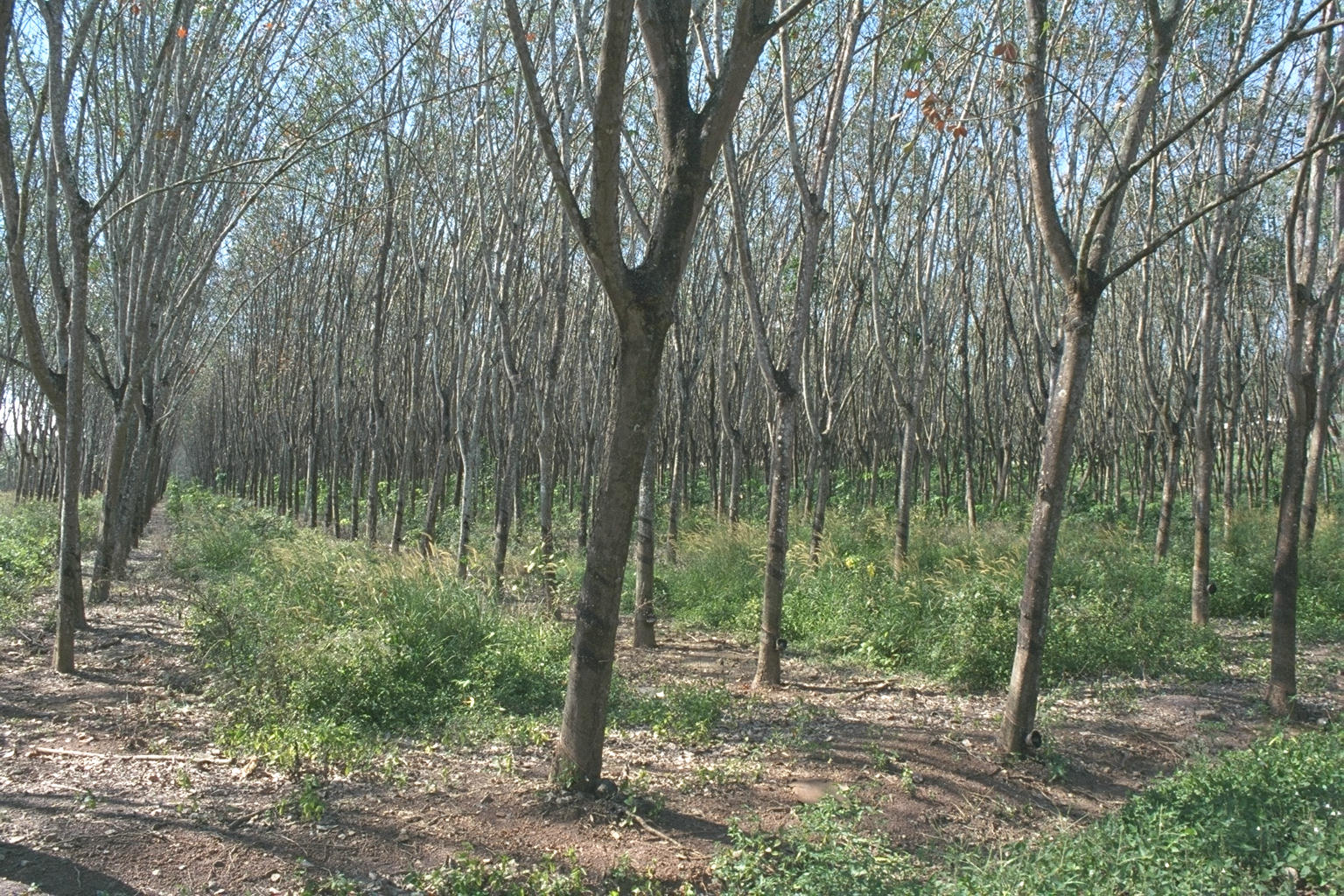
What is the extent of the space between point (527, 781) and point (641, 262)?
2429 mm

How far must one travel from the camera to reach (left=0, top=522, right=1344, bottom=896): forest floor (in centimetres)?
353

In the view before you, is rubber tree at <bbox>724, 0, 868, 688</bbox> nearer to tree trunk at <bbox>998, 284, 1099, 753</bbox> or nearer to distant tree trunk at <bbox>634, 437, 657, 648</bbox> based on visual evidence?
distant tree trunk at <bbox>634, 437, 657, 648</bbox>

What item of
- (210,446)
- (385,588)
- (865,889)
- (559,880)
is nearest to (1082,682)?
(865,889)

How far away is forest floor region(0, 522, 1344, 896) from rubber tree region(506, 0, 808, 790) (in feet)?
1.94

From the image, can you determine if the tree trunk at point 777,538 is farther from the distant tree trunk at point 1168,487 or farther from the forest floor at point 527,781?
the distant tree trunk at point 1168,487

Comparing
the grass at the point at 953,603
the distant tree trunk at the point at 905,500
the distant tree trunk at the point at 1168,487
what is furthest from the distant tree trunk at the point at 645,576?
the distant tree trunk at the point at 1168,487

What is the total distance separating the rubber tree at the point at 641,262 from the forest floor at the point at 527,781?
592 millimetres

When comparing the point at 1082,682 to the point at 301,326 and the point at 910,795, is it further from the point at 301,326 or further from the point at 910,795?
the point at 301,326

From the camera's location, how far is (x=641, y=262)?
12.1 feet

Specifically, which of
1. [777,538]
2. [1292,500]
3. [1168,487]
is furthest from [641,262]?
[1168,487]

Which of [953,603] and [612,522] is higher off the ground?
[612,522]

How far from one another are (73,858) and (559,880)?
1780 mm

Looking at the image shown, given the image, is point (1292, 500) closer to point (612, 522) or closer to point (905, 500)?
point (612, 522)

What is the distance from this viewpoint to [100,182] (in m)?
8.05
